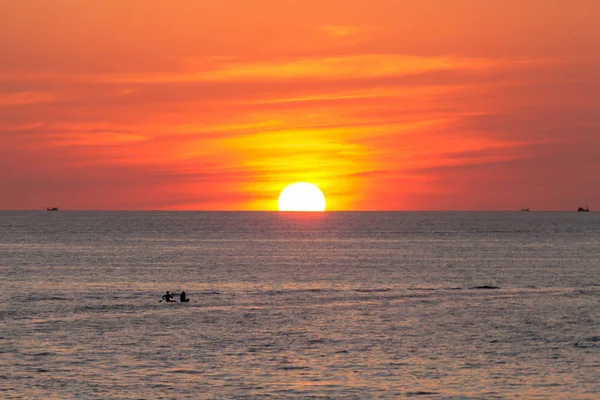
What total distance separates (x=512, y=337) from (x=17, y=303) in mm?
48615

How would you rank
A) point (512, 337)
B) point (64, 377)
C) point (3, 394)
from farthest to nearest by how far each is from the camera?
point (512, 337), point (64, 377), point (3, 394)

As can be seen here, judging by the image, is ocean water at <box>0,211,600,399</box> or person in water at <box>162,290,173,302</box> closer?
ocean water at <box>0,211,600,399</box>

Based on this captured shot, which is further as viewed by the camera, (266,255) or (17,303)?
(266,255)

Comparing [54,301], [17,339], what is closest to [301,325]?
[17,339]

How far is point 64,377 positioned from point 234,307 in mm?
35415

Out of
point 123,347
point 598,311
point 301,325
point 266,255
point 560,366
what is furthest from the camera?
point 266,255

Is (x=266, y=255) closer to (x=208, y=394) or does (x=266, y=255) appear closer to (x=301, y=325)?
(x=301, y=325)

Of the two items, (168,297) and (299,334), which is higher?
(168,297)

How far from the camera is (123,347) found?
66.9 meters

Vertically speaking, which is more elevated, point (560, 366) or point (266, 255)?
point (266, 255)

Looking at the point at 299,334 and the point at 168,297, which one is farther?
the point at 168,297

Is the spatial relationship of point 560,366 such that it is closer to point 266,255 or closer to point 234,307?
point 234,307

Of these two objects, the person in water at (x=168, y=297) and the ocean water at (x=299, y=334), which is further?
the person in water at (x=168, y=297)

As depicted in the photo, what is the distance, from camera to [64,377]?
5691 centimetres
